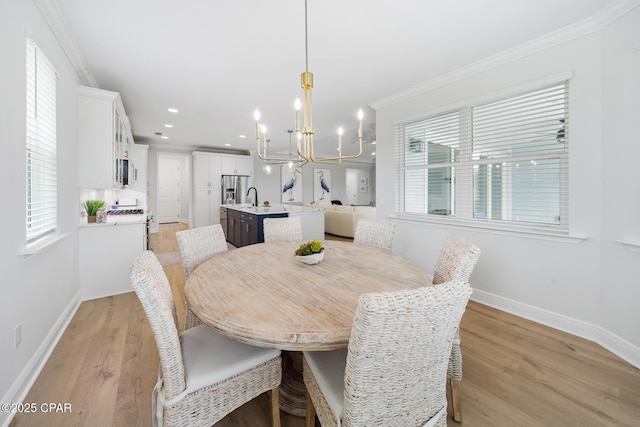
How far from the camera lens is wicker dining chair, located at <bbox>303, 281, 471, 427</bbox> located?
752 mm

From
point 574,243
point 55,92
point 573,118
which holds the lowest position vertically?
point 574,243

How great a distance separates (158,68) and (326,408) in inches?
136

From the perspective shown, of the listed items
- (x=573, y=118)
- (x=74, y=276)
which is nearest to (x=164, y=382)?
(x=74, y=276)

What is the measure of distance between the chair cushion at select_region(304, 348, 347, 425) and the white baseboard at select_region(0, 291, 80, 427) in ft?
5.30

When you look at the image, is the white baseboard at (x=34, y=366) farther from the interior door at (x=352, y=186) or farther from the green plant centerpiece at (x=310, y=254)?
the interior door at (x=352, y=186)

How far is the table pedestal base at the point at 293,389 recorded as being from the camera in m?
1.47

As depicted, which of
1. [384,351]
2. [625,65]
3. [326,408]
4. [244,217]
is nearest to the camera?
[384,351]

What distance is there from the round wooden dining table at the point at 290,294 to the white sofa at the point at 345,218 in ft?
13.9

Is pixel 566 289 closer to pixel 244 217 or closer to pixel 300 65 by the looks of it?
pixel 300 65

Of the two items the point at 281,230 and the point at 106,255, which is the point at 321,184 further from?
the point at 106,255

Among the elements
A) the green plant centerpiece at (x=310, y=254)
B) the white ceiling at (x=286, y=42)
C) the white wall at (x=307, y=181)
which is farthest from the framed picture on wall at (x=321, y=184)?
the green plant centerpiece at (x=310, y=254)

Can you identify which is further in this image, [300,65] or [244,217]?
[244,217]

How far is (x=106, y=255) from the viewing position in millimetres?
3037

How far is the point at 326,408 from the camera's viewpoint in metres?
1.00
